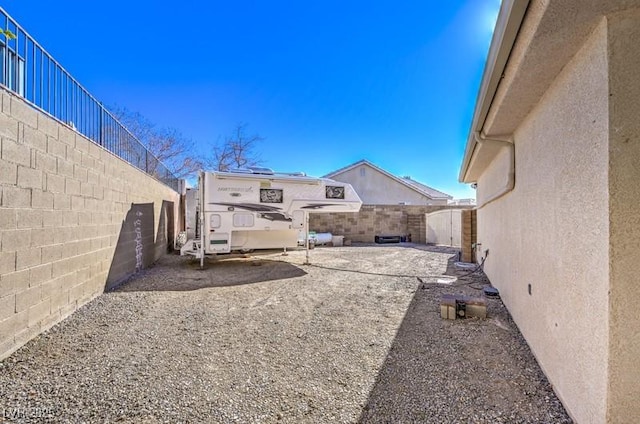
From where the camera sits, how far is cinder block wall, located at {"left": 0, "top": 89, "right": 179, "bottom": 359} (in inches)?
109

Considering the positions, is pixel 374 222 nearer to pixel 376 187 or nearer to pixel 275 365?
pixel 376 187

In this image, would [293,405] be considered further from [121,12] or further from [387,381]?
[121,12]

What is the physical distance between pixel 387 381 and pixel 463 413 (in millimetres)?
568

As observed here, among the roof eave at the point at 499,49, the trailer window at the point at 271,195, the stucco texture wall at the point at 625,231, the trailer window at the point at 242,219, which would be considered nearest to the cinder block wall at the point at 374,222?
the trailer window at the point at 271,195

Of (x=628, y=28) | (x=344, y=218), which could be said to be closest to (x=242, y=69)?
(x=344, y=218)

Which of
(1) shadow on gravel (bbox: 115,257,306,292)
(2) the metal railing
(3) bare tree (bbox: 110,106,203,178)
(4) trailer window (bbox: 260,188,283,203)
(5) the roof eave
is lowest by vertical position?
(1) shadow on gravel (bbox: 115,257,306,292)

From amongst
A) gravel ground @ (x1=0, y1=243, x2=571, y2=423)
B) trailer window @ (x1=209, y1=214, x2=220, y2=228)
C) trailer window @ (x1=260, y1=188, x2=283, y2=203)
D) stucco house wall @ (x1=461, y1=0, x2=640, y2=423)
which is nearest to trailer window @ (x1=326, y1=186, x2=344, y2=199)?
trailer window @ (x1=260, y1=188, x2=283, y2=203)

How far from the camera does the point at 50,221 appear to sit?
133 inches

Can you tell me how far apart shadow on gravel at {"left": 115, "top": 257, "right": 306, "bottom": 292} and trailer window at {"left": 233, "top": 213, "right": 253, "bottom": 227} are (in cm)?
113

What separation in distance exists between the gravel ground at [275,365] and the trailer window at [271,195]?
10.6 feet

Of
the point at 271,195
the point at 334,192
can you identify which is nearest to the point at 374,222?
the point at 334,192

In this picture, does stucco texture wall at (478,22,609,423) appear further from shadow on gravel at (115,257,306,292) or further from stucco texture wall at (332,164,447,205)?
stucco texture wall at (332,164,447,205)

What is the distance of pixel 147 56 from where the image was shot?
1048 cm

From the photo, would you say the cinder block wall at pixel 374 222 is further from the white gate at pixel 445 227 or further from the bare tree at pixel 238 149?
the bare tree at pixel 238 149
